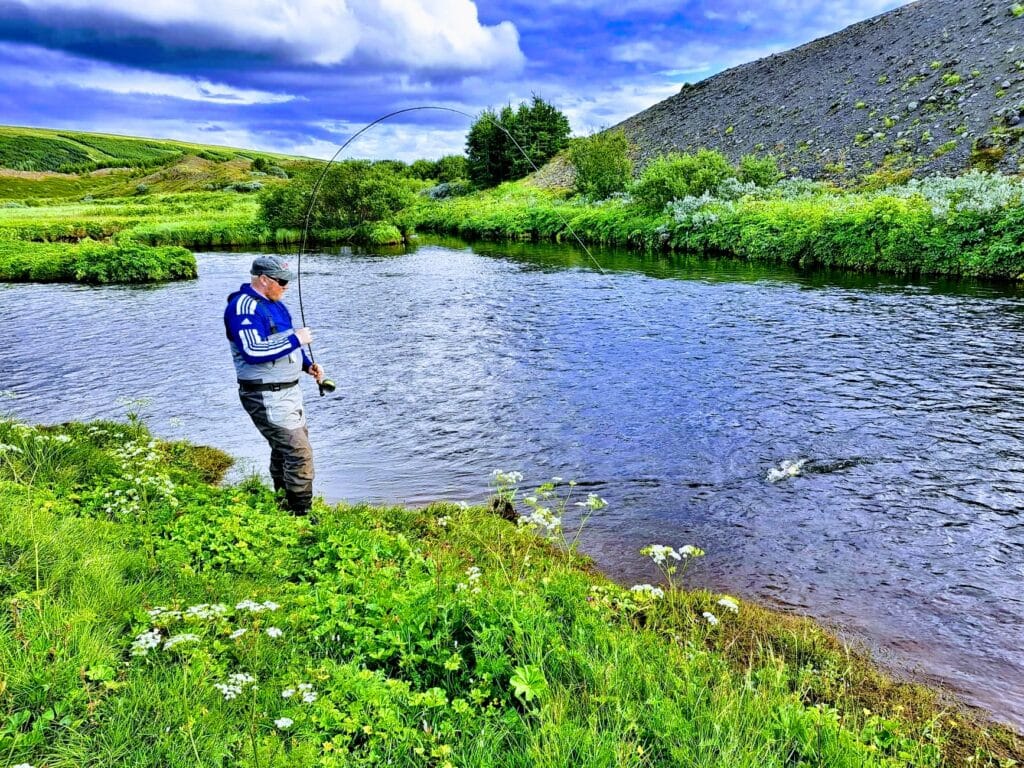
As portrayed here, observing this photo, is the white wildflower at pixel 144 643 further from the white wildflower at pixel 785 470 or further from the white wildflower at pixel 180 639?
the white wildflower at pixel 785 470

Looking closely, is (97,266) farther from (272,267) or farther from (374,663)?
(374,663)

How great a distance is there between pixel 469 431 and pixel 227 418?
15.0ft

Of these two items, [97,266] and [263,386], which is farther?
[97,266]

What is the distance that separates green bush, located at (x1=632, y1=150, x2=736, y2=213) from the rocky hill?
6865mm

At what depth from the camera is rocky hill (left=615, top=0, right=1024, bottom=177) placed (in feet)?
105

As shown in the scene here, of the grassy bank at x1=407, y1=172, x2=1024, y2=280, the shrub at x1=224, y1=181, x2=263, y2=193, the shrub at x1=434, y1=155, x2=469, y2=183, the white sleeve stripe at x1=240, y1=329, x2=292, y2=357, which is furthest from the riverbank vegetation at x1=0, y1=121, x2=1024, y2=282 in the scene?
the shrub at x1=224, y1=181, x2=263, y2=193

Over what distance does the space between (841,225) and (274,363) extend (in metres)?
23.4

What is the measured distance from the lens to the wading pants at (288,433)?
6.51 meters

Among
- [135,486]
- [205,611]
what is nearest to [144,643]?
[205,611]

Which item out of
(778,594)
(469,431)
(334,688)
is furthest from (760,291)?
(334,688)

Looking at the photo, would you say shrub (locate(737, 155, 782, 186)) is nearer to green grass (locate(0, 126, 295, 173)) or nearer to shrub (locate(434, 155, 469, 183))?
shrub (locate(434, 155, 469, 183))

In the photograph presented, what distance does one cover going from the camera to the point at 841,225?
23703 millimetres

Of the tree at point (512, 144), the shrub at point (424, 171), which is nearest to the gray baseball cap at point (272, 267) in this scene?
the tree at point (512, 144)

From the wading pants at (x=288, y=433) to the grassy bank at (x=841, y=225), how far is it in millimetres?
11924
